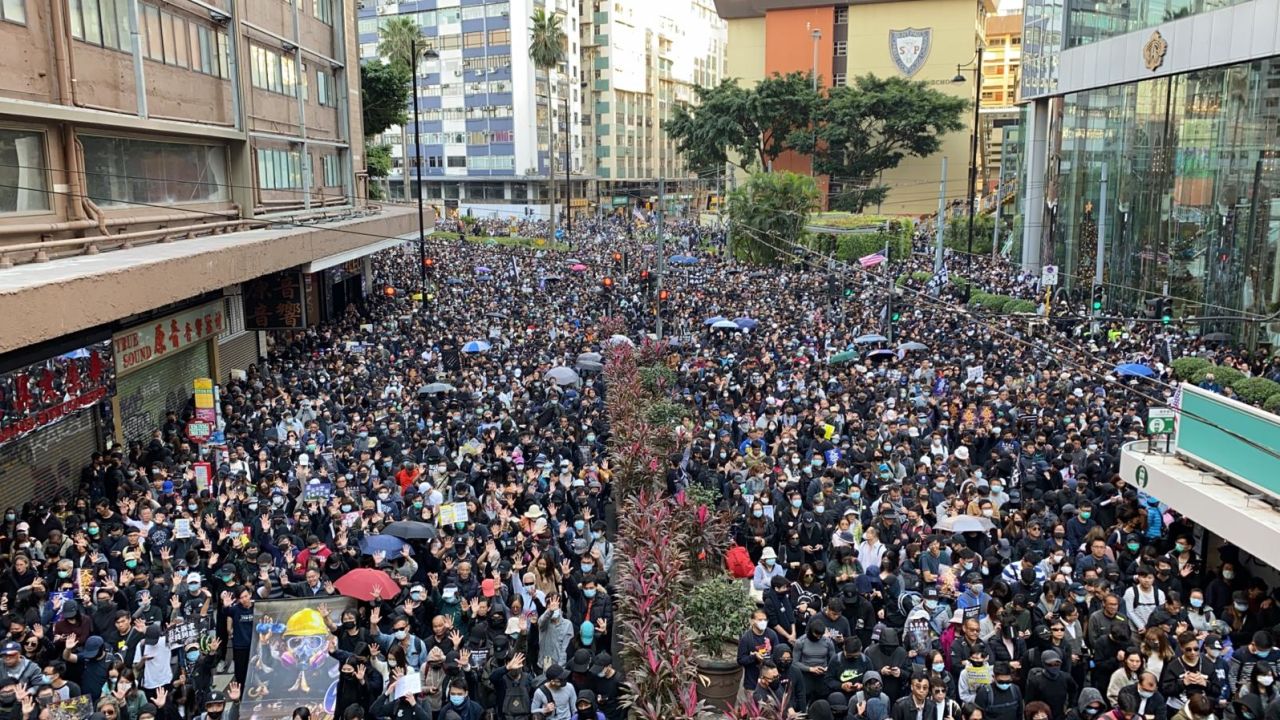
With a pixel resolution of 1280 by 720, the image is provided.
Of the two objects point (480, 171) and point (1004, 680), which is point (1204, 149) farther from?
point (480, 171)

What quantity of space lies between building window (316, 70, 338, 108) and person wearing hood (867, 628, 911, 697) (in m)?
27.7

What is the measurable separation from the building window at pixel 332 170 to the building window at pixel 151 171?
29.9 feet

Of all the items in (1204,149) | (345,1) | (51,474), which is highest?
(345,1)

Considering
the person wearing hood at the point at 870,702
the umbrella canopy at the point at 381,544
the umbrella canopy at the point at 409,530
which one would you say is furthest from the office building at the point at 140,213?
the person wearing hood at the point at 870,702

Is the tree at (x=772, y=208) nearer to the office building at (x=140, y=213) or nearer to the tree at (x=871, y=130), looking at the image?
the office building at (x=140, y=213)

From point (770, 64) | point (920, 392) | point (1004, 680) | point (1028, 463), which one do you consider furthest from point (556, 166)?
point (1004, 680)

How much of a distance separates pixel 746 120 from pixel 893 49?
14.5 m

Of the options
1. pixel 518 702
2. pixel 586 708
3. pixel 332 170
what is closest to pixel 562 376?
pixel 518 702

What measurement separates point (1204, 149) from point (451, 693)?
27.4m

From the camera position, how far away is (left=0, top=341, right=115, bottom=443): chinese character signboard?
1427 centimetres

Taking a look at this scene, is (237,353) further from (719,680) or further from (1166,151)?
(1166,151)

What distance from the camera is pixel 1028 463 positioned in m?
14.4

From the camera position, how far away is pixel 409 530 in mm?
11742

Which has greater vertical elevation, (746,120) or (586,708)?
(746,120)
